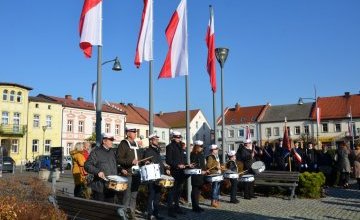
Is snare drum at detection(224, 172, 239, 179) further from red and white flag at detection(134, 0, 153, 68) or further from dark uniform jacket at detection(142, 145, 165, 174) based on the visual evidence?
red and white flag at detection(134, 0, 153, 68)

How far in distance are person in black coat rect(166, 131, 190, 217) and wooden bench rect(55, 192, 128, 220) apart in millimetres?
3594

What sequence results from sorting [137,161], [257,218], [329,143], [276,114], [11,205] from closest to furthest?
[11,205]
[137,161]
[257,218]
[329,143]
[276,114]

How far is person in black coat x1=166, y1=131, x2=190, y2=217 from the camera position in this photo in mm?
10602

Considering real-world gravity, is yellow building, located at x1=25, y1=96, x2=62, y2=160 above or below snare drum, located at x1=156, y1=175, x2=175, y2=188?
above

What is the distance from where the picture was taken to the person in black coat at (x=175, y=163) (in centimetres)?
1060

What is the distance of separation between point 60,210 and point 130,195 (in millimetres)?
2532

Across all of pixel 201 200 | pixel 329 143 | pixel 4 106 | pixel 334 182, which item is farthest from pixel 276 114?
pixel 201 200

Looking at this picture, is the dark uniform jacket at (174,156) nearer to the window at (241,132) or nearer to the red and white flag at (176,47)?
the red and white flag at (176,47)

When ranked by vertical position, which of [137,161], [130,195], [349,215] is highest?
[137,161]

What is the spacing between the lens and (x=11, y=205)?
665cm

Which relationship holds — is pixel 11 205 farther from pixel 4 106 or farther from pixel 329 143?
pixel 329 143

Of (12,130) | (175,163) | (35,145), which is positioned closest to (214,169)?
(175,163)

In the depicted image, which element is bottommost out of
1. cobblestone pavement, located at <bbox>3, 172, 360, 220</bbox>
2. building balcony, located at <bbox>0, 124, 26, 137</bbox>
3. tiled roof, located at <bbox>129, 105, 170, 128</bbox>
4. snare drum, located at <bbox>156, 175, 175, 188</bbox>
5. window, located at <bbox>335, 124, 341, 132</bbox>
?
cobblestone pavement, located at <bbox>3, 172, 360, 220</bbox>

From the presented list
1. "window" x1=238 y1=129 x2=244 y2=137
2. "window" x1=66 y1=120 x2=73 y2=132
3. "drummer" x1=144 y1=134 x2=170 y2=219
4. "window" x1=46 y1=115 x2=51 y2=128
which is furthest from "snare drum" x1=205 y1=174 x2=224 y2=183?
"window" x1=238 y1=129 x2=244 y2=137
